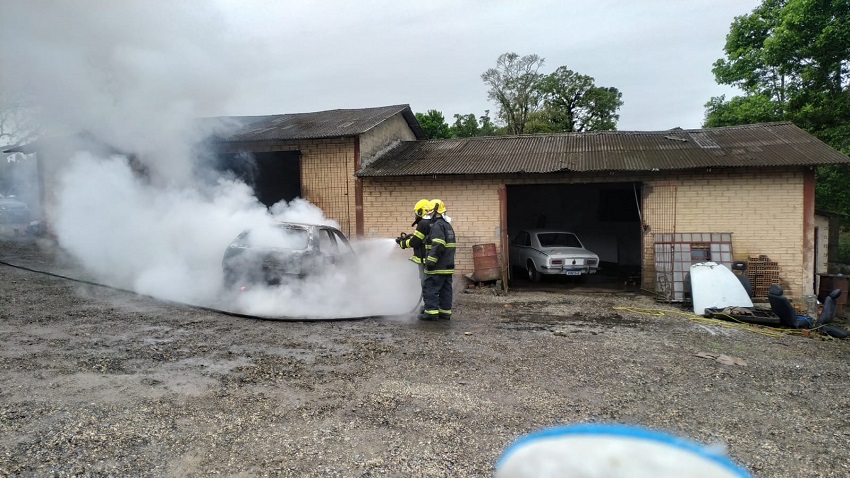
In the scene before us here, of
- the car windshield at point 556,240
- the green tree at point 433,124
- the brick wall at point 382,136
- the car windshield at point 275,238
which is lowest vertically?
the car windshield at point 556,240

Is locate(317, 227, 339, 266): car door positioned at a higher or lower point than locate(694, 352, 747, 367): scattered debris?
higher

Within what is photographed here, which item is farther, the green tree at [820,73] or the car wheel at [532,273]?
the green tree at [820,73]

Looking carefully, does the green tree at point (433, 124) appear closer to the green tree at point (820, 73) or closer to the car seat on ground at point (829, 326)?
the green tree at point (820, 73)

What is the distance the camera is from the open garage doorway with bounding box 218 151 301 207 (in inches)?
632

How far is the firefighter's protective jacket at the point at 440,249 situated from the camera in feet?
25.9

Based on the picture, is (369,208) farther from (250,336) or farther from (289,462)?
(289,462)

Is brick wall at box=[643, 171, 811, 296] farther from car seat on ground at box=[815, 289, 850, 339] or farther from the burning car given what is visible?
the burning car

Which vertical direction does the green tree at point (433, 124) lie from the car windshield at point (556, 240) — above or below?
above

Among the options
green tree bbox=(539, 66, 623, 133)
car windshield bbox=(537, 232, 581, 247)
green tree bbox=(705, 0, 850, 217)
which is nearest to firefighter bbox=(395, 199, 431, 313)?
car windshield bbox=(537, 232, 581, 247)

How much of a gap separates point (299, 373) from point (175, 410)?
4.30 feet

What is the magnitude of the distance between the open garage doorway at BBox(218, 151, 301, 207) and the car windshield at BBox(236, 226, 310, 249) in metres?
7.23

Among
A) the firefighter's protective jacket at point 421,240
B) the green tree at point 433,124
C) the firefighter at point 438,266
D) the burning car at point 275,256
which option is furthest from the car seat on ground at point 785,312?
the green tree at point 433,124

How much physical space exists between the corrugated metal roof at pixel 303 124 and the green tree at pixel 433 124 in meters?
9.09

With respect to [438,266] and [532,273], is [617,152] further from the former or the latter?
[438,266]
